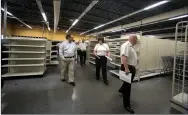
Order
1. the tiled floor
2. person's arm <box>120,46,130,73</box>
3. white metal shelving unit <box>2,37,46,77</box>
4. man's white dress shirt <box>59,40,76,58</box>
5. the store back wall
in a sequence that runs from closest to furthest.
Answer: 1. person's arm <box>120,46,130,73</box>
2. the tiled floor
3. man's white dress shirt <box>59,40,76,58</box>
4. white metal shelving unit <box>2,37,46,77</box>
5. the store back wall

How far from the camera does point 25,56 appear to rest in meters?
4.23

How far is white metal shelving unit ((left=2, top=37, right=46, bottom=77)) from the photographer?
3936mm

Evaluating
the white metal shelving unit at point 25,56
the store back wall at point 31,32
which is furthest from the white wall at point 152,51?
the store back wall at point 31,32

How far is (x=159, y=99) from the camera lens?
2.88 metres

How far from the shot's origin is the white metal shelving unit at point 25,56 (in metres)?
3.94

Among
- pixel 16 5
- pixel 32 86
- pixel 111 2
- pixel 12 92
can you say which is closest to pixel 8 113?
pixel 12 92

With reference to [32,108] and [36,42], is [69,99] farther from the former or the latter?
[36,42]

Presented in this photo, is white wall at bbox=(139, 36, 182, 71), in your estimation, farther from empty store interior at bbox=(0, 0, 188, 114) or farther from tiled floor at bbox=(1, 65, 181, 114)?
tiled floor at bbox=(1, 65, 181, 114)

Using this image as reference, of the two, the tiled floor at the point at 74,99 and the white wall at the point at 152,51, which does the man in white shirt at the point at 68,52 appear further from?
the white wall at the point at 152,51

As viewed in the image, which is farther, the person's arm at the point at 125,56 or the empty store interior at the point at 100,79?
the empty store interior at the point at 100,79

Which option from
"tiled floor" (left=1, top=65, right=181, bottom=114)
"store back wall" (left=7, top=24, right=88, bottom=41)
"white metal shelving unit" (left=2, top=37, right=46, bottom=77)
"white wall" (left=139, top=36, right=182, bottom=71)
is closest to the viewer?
"tiled floor" (left=1, top=65, right=181, bottom=114)

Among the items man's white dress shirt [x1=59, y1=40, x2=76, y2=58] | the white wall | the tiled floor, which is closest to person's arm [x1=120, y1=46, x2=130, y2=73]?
the tiled floor

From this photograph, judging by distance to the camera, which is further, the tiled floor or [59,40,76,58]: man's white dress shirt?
[59,40,76,58]: man's white dress shirt

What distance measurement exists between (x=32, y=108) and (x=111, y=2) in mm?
4824
